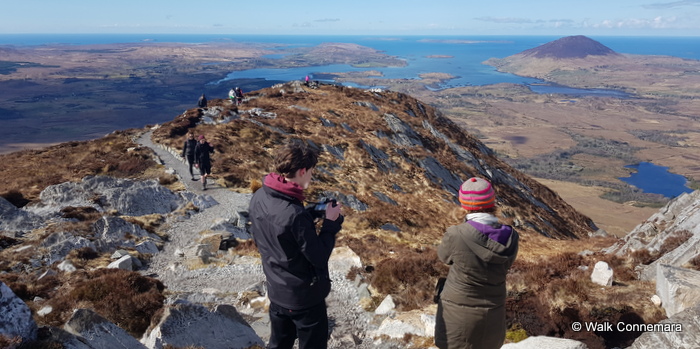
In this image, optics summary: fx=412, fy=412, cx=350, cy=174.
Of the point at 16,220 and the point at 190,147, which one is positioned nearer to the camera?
the point at 16,220

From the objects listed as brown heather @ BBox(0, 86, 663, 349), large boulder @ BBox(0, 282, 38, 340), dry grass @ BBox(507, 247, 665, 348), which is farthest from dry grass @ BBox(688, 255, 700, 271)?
large boulder @ BBox(0, 282, 38, 340)

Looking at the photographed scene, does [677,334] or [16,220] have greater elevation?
[677,334]

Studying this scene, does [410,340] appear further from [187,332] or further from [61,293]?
[61,293]

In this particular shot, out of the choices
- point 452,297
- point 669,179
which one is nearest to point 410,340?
point 452,297

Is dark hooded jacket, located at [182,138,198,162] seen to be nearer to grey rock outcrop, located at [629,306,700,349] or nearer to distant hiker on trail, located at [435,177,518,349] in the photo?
distant hiker on trail, located at [435,177,518,349]

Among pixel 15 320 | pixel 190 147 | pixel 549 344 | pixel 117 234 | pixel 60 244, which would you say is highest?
pixel 15 320

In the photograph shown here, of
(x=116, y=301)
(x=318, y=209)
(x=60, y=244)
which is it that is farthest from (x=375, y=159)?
(x=318, y=209)

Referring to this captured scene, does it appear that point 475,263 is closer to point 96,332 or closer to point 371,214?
point 96,332
